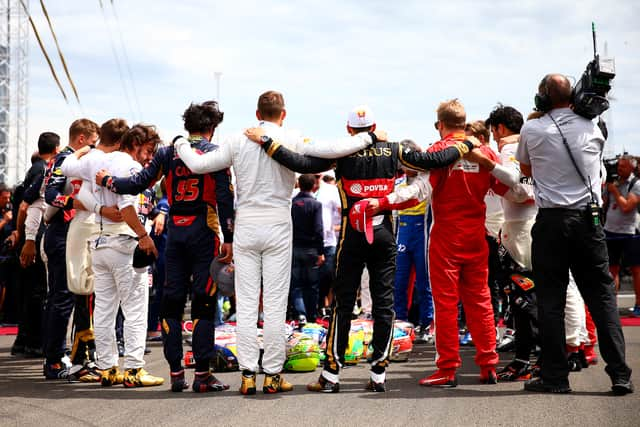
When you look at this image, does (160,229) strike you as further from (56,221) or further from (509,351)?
(509,351)

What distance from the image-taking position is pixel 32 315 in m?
8.43

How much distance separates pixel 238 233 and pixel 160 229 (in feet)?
11.8

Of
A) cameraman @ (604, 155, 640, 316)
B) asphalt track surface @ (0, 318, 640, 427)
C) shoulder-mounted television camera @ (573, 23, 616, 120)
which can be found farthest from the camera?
cameraman @ (604, 155, 640, 316)

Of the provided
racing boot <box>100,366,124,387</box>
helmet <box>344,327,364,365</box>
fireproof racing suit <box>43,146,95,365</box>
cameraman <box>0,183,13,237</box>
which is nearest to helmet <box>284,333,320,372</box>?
helmet <box>344,327,364,365</box>

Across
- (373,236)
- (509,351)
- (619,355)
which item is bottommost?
(509,351)

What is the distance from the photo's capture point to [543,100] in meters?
5.66

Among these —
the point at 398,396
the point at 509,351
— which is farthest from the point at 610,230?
the point at 398,396

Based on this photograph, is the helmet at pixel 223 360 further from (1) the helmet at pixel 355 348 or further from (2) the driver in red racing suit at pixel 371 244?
(2) the driver in red racing suit at pixel 371 244

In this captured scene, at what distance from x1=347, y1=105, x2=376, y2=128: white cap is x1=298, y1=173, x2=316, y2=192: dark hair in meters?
4.21

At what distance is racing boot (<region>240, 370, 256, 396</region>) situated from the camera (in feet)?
18.1

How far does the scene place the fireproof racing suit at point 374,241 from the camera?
563 centimetres

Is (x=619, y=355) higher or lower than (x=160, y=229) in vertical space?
lower

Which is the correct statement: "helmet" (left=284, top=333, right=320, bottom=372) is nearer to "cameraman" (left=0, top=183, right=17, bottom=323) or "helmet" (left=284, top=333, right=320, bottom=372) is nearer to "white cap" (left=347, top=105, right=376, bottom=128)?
"white cap" (left=347, top=105, right=376, bottom=128)

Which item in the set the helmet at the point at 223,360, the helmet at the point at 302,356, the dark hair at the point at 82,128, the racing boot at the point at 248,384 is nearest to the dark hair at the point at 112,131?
the dark hair at the point at 82,128
